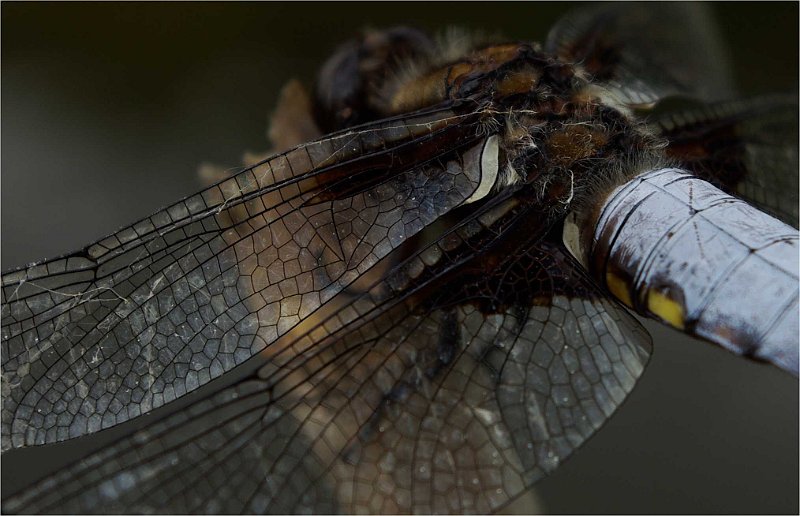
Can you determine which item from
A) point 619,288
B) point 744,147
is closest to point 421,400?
point 619,288

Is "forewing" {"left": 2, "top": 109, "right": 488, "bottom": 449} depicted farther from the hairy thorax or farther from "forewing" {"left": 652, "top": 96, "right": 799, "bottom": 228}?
"forewing" {"left": 652, "top": 96, "right": 799, "bottom": 228}

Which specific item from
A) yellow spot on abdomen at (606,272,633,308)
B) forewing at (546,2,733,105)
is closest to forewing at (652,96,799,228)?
forewing at (546,2,733,105)

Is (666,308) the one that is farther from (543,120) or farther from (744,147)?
(744,147)

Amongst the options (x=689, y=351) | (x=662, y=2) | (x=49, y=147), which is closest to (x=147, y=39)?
(x=49, y=147)

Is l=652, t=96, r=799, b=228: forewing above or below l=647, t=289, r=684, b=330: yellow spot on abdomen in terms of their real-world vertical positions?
above

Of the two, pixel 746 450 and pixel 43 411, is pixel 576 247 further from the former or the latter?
pixel 746 450

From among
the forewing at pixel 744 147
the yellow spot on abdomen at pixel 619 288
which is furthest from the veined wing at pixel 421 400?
the forewing at pixel 744 147

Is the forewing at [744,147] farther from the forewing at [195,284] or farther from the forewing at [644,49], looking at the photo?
the forewing at [195,284]

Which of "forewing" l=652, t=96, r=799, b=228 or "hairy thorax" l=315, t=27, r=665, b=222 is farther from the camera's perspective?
"forewing" l=652, t=96, r=799, b=228
